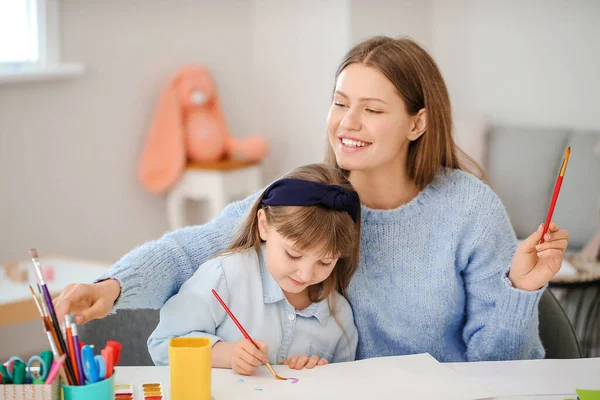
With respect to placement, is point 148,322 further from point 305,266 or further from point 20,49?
point 20,49

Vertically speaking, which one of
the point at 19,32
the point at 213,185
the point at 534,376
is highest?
the point at 19,32

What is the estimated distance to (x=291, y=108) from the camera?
423 cm

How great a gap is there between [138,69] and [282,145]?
916mm

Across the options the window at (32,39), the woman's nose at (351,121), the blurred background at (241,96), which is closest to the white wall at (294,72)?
the blurred background at (241,96)

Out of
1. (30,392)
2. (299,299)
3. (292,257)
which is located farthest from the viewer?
(299,299)

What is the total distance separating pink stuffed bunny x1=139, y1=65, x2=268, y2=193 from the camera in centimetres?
376

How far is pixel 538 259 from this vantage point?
5.12 ft

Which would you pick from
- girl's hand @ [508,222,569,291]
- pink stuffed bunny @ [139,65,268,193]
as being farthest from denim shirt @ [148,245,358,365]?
pink stuffed bunny @ [139,65,268,193]

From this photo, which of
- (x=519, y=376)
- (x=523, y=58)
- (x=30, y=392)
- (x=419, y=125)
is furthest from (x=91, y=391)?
(x=523, y=58)

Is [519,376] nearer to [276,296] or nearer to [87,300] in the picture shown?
[276,296]

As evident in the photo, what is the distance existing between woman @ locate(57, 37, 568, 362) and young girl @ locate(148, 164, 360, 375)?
0.08 metres

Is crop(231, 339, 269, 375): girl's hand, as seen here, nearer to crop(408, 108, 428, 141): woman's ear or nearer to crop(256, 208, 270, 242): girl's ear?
crop(256, 208, 270, 242): girl's ear

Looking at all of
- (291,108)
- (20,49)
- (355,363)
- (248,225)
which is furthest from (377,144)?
(291,108)

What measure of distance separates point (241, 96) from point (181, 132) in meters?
0.61
